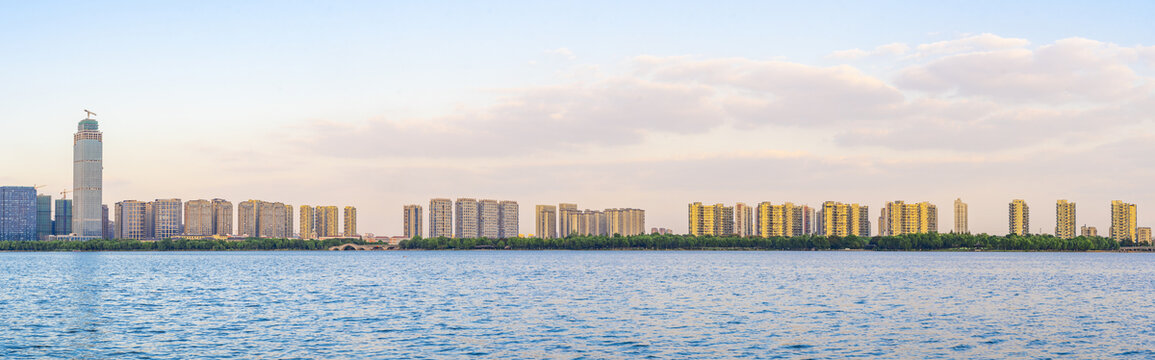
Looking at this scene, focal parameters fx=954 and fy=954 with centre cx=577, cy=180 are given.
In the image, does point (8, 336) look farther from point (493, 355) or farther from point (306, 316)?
point (493, 355)

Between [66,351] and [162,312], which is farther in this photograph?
[162,312]

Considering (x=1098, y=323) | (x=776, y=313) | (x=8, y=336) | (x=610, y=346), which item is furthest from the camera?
(x=776, y=313)

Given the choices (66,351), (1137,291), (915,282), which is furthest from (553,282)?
(66,351)

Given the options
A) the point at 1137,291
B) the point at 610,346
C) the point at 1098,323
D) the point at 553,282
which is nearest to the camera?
the point at 610,346

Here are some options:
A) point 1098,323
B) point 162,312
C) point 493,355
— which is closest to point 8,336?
point 162,312

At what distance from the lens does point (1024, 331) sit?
50.3 m

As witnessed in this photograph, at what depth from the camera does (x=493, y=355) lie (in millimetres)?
40625

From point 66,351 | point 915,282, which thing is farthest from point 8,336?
point 915,282

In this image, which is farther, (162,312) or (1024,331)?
(162,312)

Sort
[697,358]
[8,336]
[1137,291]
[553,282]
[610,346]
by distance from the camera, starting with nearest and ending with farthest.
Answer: [697,358]
[610,346]
[8,336]
[1137,291]
[553,282]

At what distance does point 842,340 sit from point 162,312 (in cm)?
4120

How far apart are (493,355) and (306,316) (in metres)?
20.9

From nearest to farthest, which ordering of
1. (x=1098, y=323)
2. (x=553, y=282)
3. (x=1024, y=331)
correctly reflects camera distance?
(x=1024, y=331) → (x=1098, y=323) → (x=553, y=282)

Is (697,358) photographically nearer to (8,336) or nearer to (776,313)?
(776,313)
